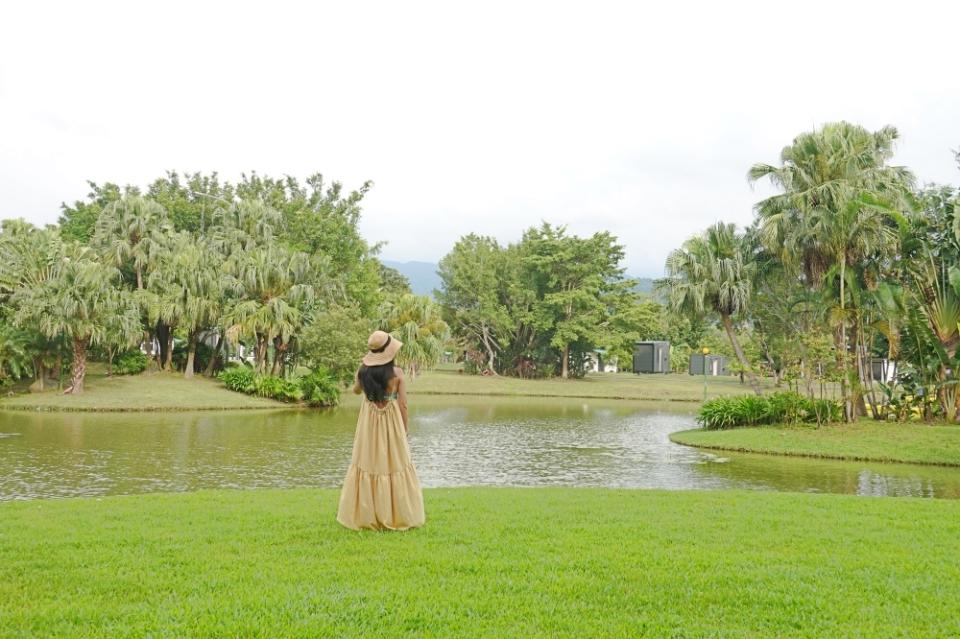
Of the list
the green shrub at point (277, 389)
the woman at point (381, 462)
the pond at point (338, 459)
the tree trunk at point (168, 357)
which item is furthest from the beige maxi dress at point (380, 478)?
the tree trunk at point (168, 357)

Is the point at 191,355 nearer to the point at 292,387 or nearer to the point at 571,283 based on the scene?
the point at 292,387

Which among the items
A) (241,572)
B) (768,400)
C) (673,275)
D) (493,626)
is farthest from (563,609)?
(673,275)

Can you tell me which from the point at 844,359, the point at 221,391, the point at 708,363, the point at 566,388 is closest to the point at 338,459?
the point at 844,359

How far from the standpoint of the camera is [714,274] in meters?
28.4

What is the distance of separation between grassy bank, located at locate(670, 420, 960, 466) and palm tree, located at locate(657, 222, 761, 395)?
486cm

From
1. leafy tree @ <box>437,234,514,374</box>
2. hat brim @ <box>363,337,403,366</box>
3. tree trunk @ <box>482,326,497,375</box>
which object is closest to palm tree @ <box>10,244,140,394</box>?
hat brim @ <box>363,337,403,366</box>

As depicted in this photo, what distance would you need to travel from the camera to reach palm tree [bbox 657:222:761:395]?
93.0ft

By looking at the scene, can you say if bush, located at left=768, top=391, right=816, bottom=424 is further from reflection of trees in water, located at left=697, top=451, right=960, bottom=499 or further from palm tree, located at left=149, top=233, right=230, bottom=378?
palm tree, located at left=149, top=233, right=230, bottom=378

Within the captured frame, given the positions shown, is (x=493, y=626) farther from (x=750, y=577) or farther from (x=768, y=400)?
(x=768, y=400)

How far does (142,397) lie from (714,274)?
23.1 meters

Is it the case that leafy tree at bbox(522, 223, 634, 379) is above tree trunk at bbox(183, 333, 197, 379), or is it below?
above

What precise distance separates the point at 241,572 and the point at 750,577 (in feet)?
12.7

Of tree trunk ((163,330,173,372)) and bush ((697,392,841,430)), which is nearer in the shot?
bush ((697,392,841,430))

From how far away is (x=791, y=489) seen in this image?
1543cm
